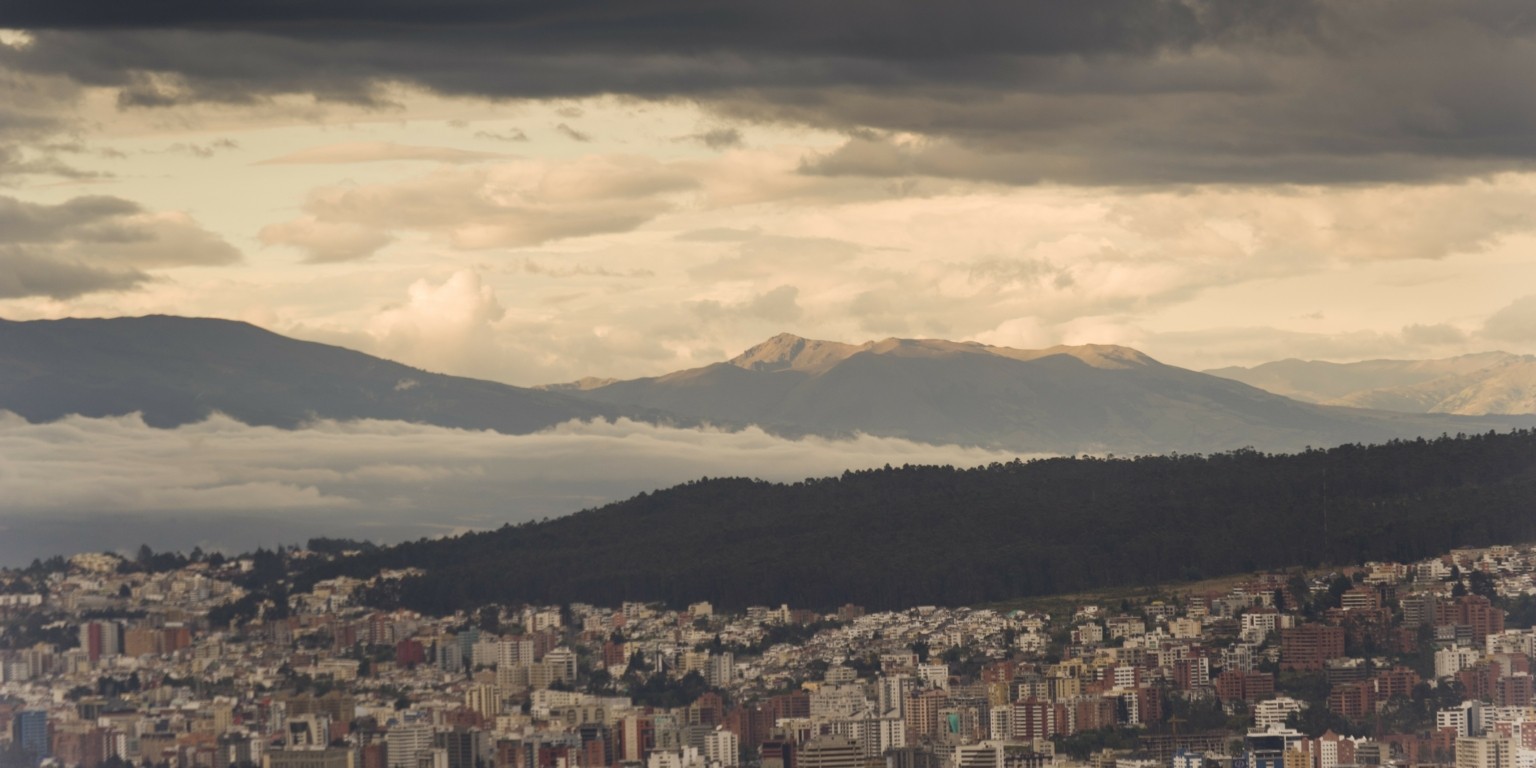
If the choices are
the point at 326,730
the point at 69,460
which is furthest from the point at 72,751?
the point at 69,460

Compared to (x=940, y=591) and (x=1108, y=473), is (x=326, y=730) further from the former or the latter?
(x=1108, y=473)

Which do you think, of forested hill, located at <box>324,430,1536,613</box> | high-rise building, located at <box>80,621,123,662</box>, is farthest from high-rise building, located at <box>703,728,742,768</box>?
high-rise building, located at <box>80,621,123,662</box>

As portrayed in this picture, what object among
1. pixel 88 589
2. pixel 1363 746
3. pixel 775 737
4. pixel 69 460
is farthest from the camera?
pixel 69 460

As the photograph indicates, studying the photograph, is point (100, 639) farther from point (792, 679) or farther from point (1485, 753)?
point (1485, 753)

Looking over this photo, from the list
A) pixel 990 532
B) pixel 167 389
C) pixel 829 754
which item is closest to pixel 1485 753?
pixel 829 754

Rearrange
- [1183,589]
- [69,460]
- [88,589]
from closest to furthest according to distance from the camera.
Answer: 1. [1183,589]
2. [88,589]
3. [69,460]

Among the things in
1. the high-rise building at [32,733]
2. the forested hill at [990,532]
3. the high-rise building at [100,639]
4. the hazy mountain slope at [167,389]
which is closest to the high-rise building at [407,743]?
the high-rise building at [32,733]
